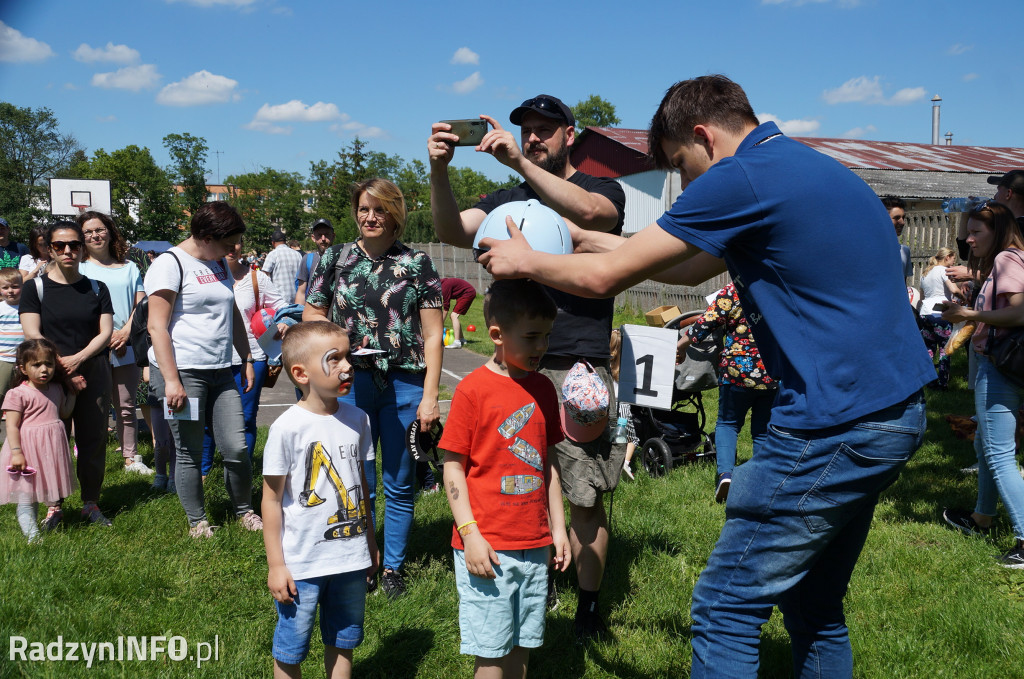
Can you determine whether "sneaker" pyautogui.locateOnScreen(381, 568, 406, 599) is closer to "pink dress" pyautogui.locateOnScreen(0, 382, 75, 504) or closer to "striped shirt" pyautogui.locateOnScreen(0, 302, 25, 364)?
"pink dress" pyautogui.locateOnScreen(0, 382, 75, 504)

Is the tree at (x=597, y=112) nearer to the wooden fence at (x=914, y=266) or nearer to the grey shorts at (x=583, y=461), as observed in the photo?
the wooden fence at (x=914, y=266)

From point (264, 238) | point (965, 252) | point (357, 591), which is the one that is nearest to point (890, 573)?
point (965, 252)

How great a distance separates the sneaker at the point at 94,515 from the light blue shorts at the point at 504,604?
3805mm

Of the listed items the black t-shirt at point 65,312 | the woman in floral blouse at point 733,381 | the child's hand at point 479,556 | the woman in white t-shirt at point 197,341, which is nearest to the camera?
the child's hand at point 479,556

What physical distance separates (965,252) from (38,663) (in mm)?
6375

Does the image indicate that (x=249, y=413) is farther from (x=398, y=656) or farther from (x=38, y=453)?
(x=398, y=656)

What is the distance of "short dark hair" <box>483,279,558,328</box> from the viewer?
278 cm

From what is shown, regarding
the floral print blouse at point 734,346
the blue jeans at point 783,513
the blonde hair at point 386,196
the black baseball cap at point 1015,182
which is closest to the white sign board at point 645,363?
the floral print blouse at point 734,346

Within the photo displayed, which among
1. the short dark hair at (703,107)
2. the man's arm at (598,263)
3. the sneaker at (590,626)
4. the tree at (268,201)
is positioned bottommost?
the sneaker at (590,626)

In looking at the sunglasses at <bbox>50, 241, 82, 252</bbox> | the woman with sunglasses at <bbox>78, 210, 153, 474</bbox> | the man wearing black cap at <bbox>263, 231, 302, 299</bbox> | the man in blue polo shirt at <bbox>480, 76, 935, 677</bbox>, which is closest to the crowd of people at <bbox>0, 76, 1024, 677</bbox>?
the man in blue polo shirt at <bbox>480, 76, 935, 677</bbox>

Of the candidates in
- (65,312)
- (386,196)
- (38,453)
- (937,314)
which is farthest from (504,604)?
(937,314)

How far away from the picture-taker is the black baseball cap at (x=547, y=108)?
11.7 feet

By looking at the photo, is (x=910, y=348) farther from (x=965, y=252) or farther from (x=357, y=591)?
(x=965, y=252)

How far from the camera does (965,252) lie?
570 cm
